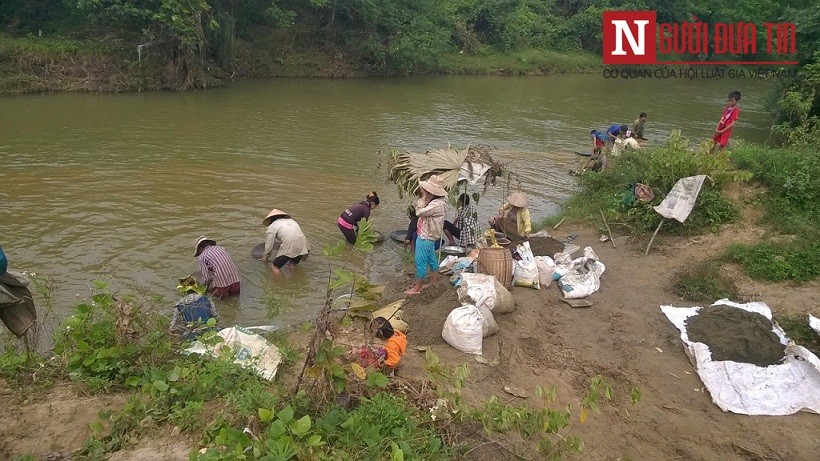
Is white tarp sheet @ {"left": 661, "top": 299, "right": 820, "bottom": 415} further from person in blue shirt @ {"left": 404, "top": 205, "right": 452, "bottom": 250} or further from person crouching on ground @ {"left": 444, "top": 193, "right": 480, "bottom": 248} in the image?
person in blue shirt @ {"left": 404, "top": 205, "right": 452, "bottom": 250}

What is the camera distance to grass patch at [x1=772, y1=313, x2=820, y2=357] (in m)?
5.27

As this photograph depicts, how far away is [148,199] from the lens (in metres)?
9.36

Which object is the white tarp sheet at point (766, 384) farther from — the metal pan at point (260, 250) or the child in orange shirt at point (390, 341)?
the metal pan at point (260, 250)

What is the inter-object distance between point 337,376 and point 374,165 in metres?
8.81

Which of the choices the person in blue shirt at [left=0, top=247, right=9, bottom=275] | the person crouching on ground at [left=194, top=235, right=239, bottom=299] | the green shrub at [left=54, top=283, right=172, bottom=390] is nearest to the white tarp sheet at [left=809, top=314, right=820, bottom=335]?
the green shrub at [left=54, top=283, right=172, bottom=390]

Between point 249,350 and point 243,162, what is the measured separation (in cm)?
783

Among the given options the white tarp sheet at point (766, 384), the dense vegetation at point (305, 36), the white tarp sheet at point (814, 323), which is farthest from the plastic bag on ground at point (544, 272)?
the dense vegetation at point (305, 36)

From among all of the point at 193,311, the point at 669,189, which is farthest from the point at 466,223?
the point at 193,311

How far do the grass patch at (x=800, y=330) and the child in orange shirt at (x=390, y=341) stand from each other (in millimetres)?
3916

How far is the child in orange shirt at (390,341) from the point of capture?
→ 452 centimetres

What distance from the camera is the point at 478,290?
5668 millimetres

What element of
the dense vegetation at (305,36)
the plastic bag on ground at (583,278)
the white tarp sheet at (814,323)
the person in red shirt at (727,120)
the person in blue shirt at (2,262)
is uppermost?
the dense vegetation at (305,36)

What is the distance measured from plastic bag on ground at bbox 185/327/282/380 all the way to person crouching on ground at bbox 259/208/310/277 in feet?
6.99

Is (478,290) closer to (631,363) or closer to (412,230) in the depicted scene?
(631,363)
